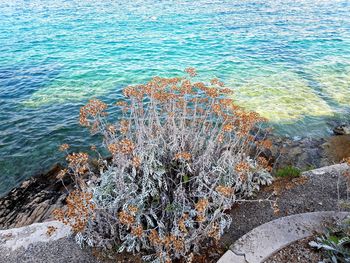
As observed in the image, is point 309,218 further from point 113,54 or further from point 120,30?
point 120,30

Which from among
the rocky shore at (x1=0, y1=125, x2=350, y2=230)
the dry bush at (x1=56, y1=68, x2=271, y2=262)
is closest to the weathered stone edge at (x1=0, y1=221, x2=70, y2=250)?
the dry bush at (x1=56, y1=68, x2=271, y2=262)

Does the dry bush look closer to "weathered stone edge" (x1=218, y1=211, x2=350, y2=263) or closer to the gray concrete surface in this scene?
the gray concrete surface

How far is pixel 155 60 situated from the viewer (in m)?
15.4

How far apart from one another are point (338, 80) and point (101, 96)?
31.9 ft

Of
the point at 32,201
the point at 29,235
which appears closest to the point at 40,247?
the point at 29,235

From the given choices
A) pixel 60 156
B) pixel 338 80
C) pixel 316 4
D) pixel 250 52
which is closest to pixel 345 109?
pixel 338 80

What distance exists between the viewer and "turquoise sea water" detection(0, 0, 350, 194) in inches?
396

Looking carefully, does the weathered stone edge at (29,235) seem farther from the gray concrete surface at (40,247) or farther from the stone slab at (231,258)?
the stone slab at (231,258)

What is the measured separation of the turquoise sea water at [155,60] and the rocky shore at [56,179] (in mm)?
492

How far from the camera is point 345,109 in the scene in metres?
10.8

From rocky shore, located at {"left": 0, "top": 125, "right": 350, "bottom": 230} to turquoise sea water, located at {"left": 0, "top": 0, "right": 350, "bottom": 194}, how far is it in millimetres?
492

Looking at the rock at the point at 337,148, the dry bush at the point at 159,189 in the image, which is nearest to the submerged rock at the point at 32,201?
the dry bush at the point at 159,189

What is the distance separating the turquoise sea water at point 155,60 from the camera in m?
10.1

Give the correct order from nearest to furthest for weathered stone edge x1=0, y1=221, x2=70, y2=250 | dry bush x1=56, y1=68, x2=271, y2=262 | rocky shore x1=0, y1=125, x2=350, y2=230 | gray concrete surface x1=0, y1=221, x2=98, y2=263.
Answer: dry bush x1=56, y1=68, x2=271, y2=262 → gray concrete surface x1=0, y1=221, x2=98, y2=263 → weathered stone edge x1=0, y1=221, x2=70, y2=250 → rocky shore x1=0, y1=125, x2=350, y2=230
